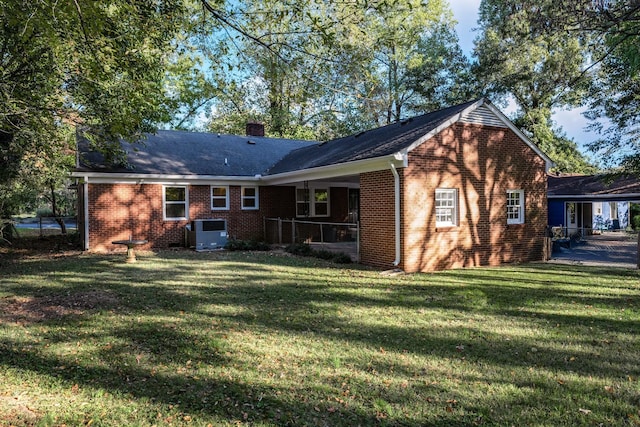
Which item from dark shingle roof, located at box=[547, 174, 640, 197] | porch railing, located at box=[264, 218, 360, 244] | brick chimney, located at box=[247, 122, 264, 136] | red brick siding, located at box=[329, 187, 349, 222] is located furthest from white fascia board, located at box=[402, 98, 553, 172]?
brick chimney, located at box=[247, 122, 264, 136]

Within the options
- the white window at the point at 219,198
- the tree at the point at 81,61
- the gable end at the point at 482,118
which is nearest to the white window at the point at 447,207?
the gable end at the point at 482,118

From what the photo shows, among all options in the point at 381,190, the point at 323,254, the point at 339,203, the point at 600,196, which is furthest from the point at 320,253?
the point at 600,196

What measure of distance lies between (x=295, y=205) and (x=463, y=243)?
9.12 meters

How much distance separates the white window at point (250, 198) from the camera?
18.9 metres

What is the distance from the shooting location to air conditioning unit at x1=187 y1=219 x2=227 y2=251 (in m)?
16.4

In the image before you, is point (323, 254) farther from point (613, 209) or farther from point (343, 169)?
point (613, 209)

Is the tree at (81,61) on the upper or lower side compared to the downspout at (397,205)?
upper

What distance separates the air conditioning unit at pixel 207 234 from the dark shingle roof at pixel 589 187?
16.7 m

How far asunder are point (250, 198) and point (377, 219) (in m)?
8.33

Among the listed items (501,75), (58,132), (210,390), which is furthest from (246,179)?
(501,75)

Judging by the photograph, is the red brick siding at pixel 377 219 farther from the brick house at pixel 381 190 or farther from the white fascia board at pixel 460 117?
the white fascia board at pixel 460 117

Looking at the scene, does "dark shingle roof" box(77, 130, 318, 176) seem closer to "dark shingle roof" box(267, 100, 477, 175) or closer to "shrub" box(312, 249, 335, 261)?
"dark shingle roof" box(267, 100, 477, 175)

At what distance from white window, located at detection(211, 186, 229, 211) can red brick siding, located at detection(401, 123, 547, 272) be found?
9463mm

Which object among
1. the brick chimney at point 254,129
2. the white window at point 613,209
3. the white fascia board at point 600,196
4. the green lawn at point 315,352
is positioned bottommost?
the green lawn at point 315,352
